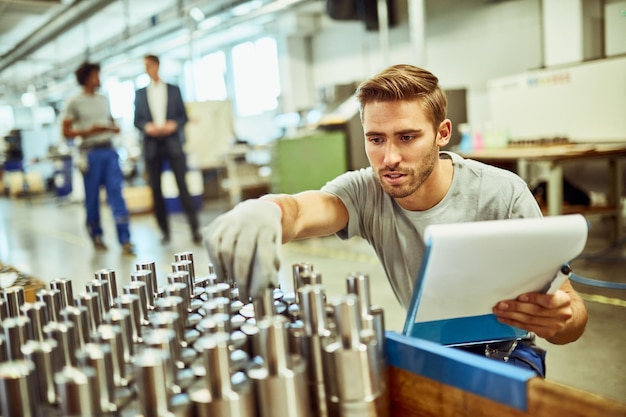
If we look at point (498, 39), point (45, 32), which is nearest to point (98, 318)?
point (498, 39)

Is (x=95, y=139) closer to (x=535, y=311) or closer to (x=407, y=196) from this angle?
(x=407, y=196)

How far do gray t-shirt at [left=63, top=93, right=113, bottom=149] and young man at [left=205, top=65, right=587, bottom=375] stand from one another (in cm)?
388

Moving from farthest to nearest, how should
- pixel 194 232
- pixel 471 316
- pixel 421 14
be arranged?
pixel 194 232, pixel 421 14, pixel 471 316

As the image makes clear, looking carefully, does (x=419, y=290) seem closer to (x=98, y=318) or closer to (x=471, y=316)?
(x=471, y=316)

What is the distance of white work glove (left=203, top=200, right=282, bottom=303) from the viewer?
709mm

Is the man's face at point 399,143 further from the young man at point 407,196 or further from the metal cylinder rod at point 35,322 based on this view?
the metal cylinder rod at point 35,322

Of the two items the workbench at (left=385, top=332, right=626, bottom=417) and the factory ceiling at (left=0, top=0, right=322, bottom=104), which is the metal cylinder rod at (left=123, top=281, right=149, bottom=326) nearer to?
the workbench at (left=385, top=332, right=626, bottom=417)

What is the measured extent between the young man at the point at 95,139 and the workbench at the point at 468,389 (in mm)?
4326

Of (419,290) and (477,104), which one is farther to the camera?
(477,104)

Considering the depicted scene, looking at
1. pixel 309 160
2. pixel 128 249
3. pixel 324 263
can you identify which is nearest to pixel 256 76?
pixel 309 160

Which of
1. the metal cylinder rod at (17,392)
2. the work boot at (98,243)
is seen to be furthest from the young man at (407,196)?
the work boot at (98,243)

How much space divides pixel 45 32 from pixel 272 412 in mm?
8303

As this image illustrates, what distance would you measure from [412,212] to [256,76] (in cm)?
1016

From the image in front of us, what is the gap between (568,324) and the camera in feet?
3.16
